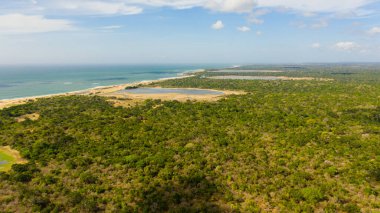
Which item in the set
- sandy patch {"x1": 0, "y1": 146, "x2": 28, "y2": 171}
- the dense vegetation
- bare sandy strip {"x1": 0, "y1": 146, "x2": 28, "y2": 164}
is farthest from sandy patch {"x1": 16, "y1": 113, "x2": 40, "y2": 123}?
sandy patch {"x1": 0, "y1": 146, "x2": 28, "y2": 171}

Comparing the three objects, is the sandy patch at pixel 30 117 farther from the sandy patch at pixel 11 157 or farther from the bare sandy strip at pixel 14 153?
the sandy patch at pixel 11 157

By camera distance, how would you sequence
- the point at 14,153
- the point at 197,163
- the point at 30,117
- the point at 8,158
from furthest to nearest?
the point at 30,117 < the point at 14,153 < the point at 8,158 < the point at 197,163

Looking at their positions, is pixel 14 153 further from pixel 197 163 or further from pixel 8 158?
pixel 197 163

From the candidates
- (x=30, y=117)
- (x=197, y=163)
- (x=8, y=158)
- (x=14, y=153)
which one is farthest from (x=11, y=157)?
(x=30, y=117)

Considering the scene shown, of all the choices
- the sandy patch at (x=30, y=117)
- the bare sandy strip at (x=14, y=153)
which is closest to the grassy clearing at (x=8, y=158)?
the bare sandy strip at (x=14, y=153)

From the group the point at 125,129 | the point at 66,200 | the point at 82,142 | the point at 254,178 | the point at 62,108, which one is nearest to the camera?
the point at 66,200

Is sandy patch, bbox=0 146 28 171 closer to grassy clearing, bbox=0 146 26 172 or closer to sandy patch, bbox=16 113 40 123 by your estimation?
grassy clearing, bbox=0 146 26 172

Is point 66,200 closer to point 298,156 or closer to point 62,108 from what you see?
point 298,156

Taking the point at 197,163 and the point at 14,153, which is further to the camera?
the point at 14,153

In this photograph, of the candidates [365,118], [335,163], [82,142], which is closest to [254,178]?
[335,163]
